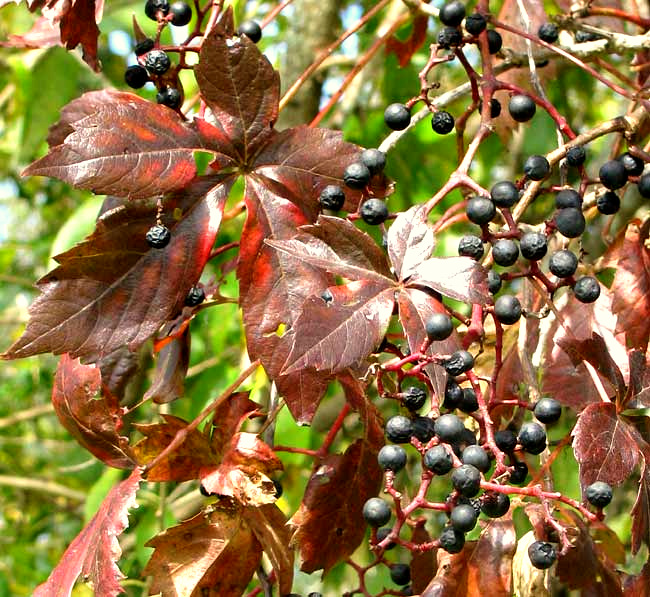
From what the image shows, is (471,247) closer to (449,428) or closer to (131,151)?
(449,428)

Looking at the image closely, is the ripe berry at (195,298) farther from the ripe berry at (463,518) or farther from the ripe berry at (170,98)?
the ripe berry at (463,518)

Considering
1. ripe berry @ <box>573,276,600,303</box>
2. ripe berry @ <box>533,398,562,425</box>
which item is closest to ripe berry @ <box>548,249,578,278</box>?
ripe berry @ <box>573,276,600,303</box>

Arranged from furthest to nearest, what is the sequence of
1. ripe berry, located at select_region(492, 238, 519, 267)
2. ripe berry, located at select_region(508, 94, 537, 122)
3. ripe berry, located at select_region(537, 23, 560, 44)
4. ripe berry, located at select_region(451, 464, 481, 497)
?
ripe berry, located at select_region(537, 23, 560, 44) < ripe berry, located at select_region(508, 94, 537, 122) < ripe berry, located at select_region(492, 238, 519, 267) < ripe berry, located at select_region(451, 464, 481, 497)

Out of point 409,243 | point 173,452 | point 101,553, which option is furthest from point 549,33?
point 101,553

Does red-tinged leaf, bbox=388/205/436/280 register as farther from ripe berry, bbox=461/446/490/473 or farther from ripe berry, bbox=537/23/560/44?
ripe berry, bbox=537/23/560/44

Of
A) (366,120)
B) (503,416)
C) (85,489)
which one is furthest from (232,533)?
(85,489)

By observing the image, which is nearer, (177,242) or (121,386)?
(177,242)

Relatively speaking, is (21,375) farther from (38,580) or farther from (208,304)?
(208,304)
